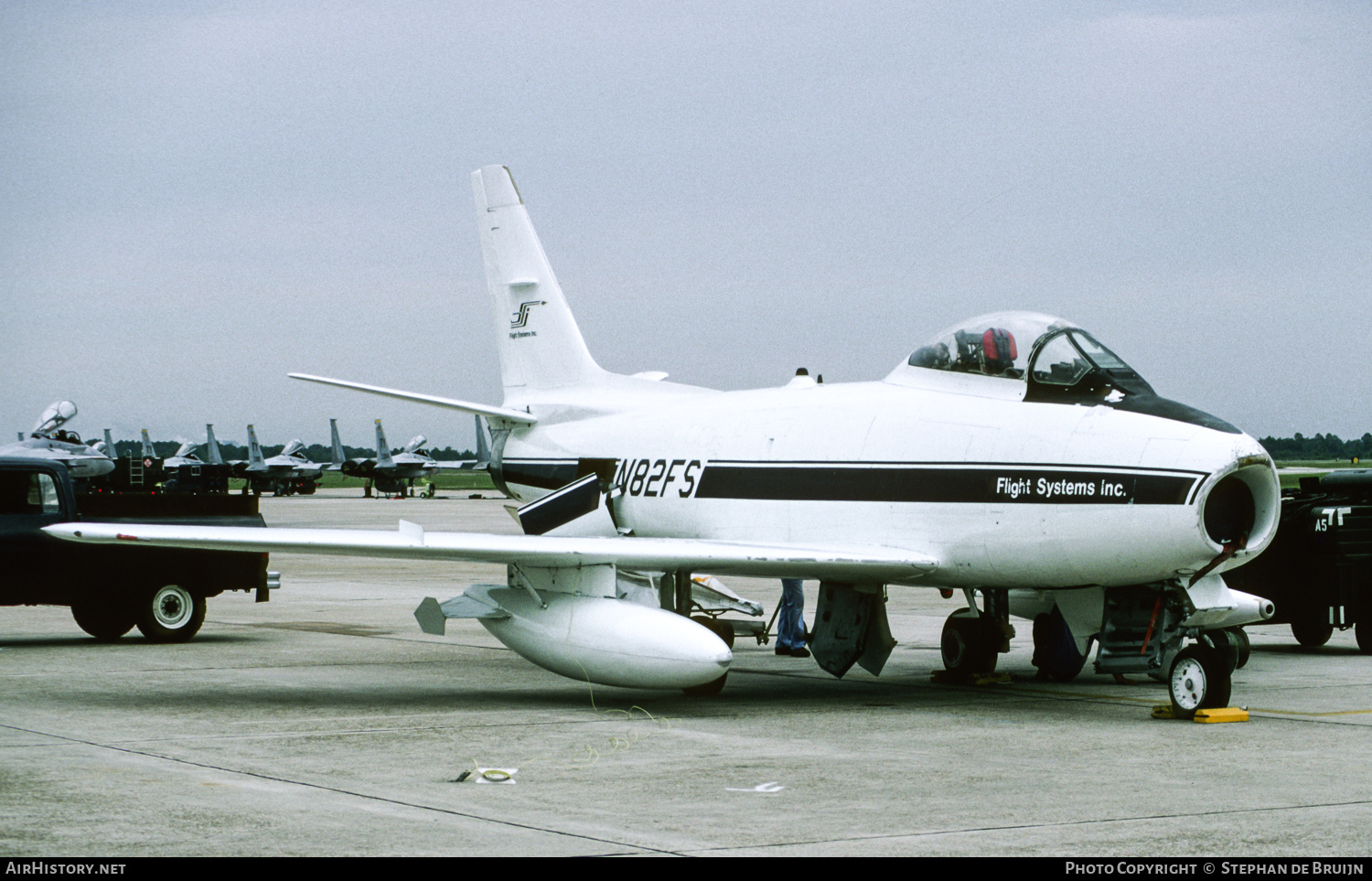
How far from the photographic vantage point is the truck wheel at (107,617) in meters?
16.4

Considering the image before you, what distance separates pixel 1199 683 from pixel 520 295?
8.81m

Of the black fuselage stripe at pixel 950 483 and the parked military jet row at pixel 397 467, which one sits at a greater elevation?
the black fuselage stripe at pixel 950 483

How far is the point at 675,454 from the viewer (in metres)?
13.9

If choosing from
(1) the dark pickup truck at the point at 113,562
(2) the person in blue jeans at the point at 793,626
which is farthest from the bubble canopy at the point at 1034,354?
(1) the dark pickup truck at the point at 113,562

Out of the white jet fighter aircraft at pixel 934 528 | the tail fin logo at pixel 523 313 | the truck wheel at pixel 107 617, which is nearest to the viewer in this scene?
the white jet fighter aircraft at pixel 934 528

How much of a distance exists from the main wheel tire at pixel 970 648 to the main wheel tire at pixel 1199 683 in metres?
2.65

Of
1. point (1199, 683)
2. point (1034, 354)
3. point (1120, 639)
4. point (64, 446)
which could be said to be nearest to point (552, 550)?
point (1034, 354)

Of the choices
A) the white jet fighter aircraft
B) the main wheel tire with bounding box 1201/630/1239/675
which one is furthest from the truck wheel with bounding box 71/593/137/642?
the main wheel tire with bounding box 1201/630/1239/675

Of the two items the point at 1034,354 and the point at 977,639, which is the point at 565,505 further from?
the point at 1034,354

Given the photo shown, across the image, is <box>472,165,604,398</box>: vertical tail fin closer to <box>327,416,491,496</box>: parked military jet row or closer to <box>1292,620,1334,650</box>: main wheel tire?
<box>1292,620,1334,650</box>: main wheel tire

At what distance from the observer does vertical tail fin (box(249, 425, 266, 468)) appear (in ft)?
311

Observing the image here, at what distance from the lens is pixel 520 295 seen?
56.3 ft

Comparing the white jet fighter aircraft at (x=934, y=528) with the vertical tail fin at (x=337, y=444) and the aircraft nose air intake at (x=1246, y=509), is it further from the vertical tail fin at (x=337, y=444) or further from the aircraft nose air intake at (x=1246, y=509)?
the vertical tail fin at (x=337, y=444)

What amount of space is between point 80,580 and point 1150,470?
35.2 feet
